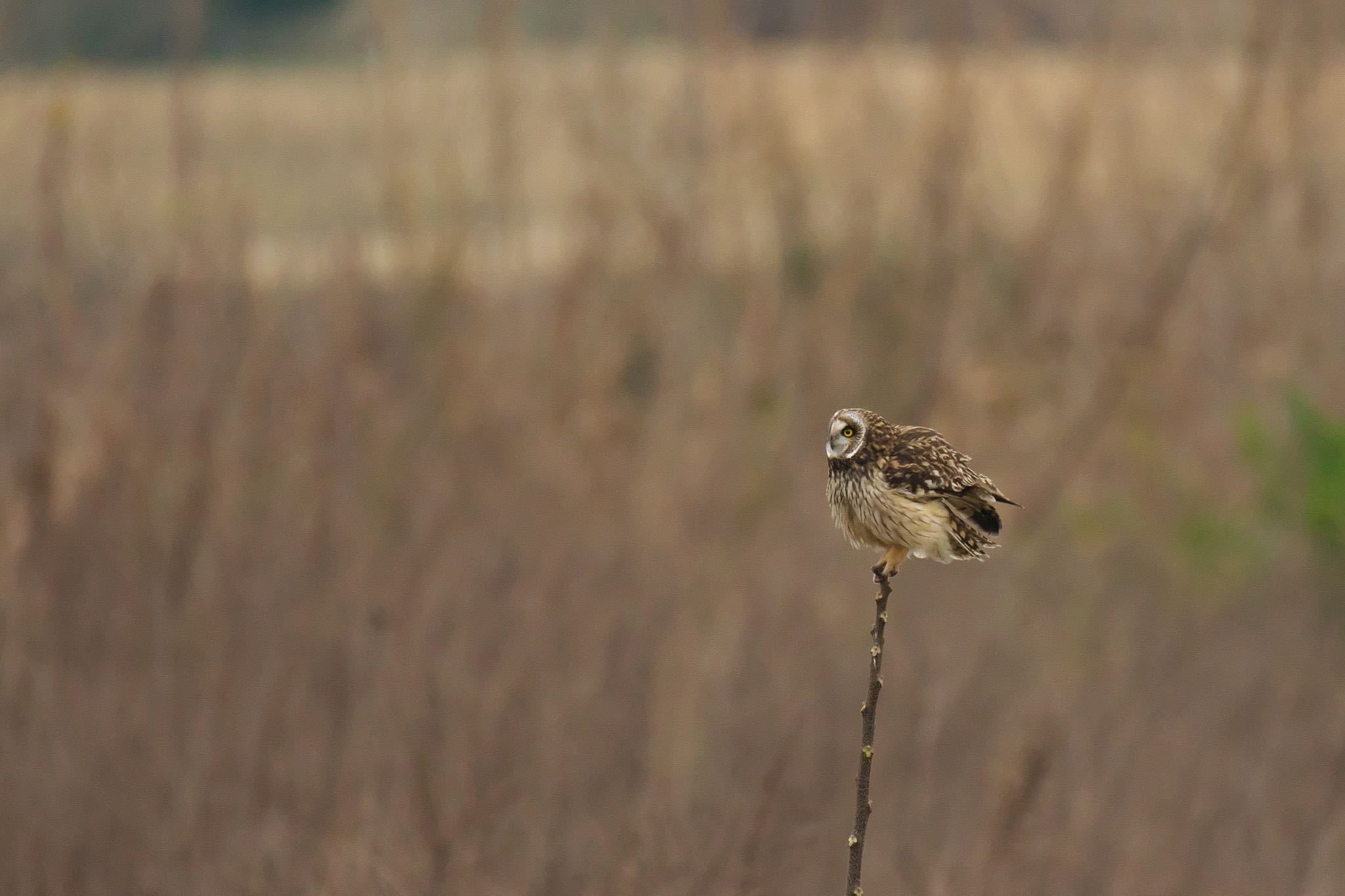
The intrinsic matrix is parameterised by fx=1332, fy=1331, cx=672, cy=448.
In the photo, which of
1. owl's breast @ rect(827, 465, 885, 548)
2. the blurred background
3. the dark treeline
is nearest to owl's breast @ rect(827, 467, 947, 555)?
owl's breast @ rect(827, 465, 885, 548)

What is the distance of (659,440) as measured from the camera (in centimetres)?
1190

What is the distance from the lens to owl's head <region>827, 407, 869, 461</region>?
1.47 metres

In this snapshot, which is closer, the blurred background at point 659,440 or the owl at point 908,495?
the owl at point 908,495

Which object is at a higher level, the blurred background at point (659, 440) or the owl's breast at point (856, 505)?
the blurred background at point (659, 440)

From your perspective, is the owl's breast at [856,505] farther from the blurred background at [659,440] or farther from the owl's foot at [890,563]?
the blurred background at [659,440]

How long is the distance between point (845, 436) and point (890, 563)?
0.26 metres

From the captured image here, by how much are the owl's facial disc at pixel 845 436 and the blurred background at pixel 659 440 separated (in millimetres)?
2208

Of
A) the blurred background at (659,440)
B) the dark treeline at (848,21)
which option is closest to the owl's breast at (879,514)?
the blurred background at (659,440)

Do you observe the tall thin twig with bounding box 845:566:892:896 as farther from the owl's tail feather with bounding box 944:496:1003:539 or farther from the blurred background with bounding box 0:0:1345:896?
the blurred background with bounding box 0:0:1345:896

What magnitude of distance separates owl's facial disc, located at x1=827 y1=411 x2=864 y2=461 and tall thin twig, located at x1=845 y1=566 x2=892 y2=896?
17 centimetres

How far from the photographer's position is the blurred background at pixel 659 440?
6598mm

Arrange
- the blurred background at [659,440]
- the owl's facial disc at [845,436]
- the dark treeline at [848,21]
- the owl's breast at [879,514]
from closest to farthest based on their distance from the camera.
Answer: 1. the owl's facial disc at [845,436]
2. the owl's breast at [879,514]
3. the blurred background at [659,440]
4. the dark treeline at [848,21]

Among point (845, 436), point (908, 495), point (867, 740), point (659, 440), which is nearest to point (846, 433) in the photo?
point (845, 436)

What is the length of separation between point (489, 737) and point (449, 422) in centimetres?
457
